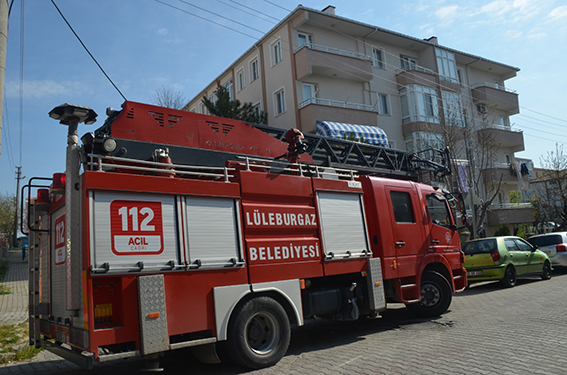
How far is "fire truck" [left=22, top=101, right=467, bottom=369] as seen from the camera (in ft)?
15.8

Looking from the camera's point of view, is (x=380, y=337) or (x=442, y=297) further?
(x=442, y=297)

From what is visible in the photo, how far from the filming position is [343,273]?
7.08m

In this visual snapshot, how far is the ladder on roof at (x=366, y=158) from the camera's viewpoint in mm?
8914

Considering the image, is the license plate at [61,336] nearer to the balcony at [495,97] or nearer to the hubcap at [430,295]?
the hubcap at [430,295]

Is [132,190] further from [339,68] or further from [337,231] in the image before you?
[339,68]

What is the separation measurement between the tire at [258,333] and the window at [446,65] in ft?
85.6

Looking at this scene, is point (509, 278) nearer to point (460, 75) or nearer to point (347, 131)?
point (347, 131)

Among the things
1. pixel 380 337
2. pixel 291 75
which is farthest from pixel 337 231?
pixel 291 75

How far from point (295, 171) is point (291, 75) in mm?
16343

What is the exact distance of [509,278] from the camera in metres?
13.3

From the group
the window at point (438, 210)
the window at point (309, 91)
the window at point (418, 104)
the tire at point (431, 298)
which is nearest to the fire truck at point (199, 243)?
the tire at point (431, 298)

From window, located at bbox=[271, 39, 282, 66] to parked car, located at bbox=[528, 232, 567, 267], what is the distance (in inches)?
593

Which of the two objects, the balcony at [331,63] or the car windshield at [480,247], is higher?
the balcony at [331,63]

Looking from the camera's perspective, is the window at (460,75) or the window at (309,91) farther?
the window at (460,75)
